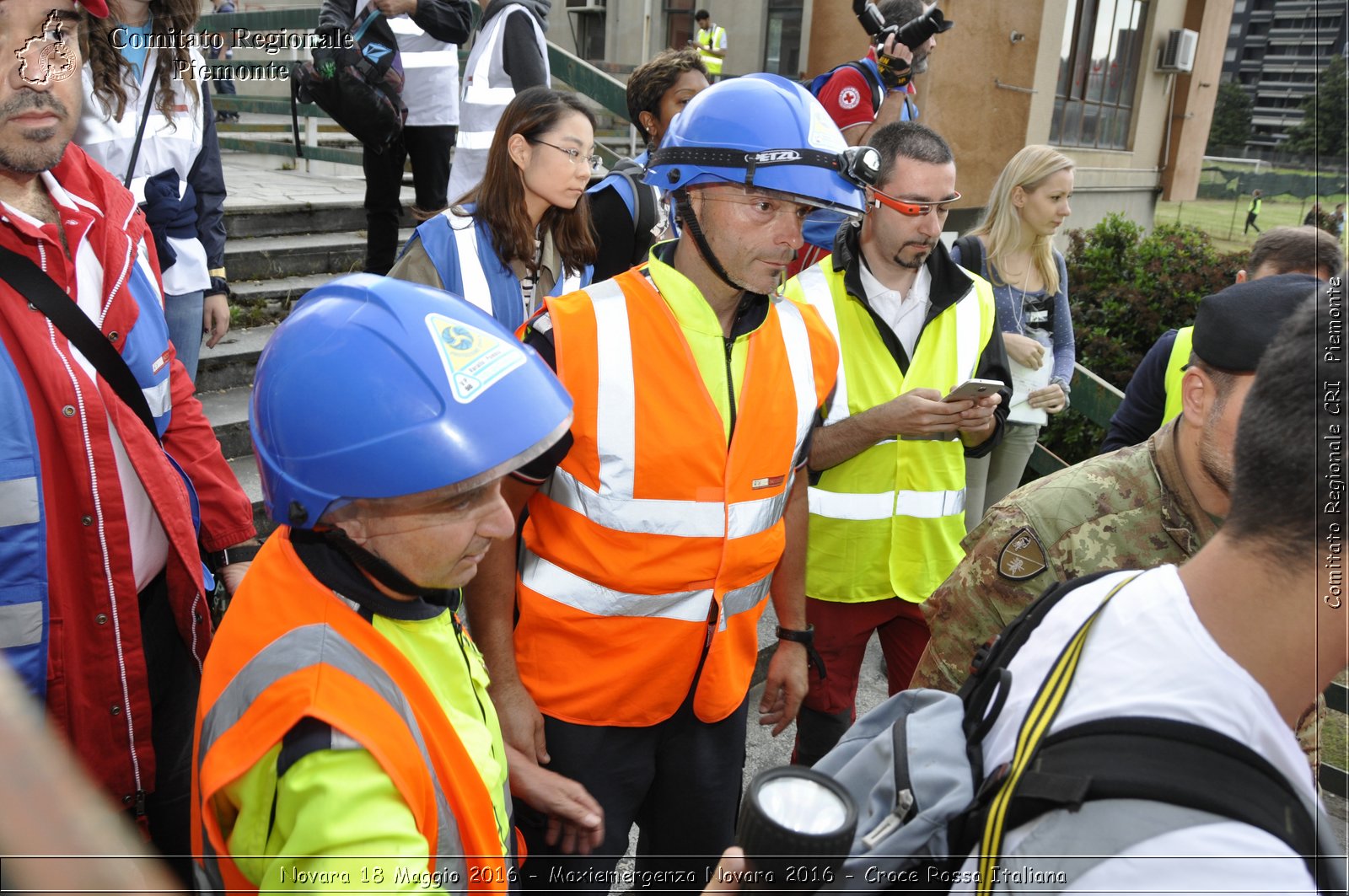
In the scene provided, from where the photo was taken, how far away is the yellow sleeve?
1.21m

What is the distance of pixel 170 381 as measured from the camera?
2434 mm

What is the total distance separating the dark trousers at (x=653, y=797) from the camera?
2.31 metres

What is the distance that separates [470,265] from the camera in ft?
10.9

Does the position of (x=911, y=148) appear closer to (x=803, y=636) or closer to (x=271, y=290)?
(x=803, y=636)

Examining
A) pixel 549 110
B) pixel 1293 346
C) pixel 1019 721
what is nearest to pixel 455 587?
pixel 1019 721

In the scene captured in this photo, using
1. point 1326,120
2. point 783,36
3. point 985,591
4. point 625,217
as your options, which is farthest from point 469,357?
point 783,36

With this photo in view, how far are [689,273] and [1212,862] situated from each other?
5.89ft

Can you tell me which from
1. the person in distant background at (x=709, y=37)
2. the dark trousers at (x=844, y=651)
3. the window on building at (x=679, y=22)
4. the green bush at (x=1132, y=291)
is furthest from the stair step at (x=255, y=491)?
the window on building at (x=679, y=22)

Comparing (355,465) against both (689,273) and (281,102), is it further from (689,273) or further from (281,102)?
(281,102)

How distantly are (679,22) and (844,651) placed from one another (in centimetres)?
1517

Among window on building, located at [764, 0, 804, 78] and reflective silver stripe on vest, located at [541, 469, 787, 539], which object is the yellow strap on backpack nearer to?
reflective silver stripe on vest, located at [541, 469, 787, 539]

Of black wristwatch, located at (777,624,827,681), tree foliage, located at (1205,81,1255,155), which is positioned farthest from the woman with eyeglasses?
tree foliage, located at (1205,81,1255,155)

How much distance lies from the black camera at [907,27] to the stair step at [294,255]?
3480mm

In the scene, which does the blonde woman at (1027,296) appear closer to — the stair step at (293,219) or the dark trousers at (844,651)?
the dark trousers at (844,651)
